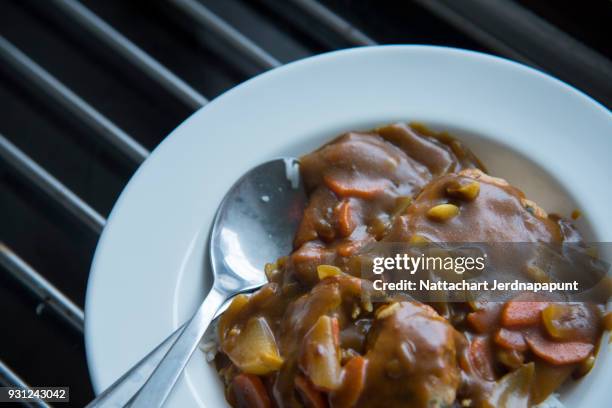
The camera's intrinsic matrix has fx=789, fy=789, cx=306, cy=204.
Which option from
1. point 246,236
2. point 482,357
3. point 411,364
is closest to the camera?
point 411,364

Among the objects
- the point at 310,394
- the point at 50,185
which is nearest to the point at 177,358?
the point at 310,394

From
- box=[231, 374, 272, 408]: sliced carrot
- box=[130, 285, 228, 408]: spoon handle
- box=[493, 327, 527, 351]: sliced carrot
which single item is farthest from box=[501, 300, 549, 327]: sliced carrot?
box=[130, 285, 228, 408]: spoon handle

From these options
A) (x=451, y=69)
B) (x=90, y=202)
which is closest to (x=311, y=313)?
(x=451, y=69)

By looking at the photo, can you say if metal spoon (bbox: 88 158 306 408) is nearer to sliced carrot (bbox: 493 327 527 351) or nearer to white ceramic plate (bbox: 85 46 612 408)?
white ceramic plate (bbox: 85 46 612 408)

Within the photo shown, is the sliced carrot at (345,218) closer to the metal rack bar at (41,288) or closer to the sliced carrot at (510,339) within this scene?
the sliced carrot at (510,339)

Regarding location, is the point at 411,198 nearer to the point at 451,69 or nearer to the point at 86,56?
the point at 451,69

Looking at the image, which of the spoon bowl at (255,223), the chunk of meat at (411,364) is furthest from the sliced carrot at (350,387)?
the spoon bowl at (255,223)

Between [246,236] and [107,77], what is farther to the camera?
[107,77]

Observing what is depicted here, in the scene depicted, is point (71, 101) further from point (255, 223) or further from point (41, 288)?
point (255, 223)
